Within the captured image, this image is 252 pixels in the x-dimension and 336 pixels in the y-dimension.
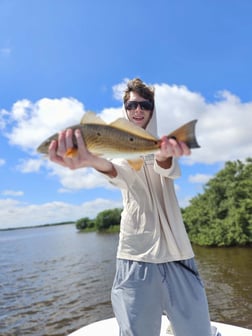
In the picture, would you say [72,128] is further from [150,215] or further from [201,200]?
[201,200]

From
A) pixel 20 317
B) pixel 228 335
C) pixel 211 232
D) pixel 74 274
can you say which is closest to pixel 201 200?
pixel 211 232

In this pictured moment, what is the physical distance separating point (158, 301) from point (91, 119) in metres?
1.65

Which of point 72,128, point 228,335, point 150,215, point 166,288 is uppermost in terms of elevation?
point 72,128

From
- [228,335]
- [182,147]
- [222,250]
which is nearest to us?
[182,147]

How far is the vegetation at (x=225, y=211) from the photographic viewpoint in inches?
1374

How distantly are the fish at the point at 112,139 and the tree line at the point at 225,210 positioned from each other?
112 ft

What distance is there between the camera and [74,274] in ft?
89.4

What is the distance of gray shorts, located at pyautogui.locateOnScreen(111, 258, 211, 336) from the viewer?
2787mm

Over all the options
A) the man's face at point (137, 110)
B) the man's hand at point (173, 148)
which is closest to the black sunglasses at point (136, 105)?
the man's face at point (137, 110)

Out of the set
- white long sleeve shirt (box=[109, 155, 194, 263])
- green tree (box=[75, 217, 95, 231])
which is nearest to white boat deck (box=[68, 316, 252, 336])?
white long sleeve shirt (box=[109, 155, 194, 263])

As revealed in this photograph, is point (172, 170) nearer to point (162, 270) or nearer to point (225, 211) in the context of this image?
point (162, 270)

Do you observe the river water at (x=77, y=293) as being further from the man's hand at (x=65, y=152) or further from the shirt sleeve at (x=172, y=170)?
the man's hand at (x=65, y=152)

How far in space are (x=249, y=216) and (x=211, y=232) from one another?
16.1 feet

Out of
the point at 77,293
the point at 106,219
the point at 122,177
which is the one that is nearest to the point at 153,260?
the point at 122,177
